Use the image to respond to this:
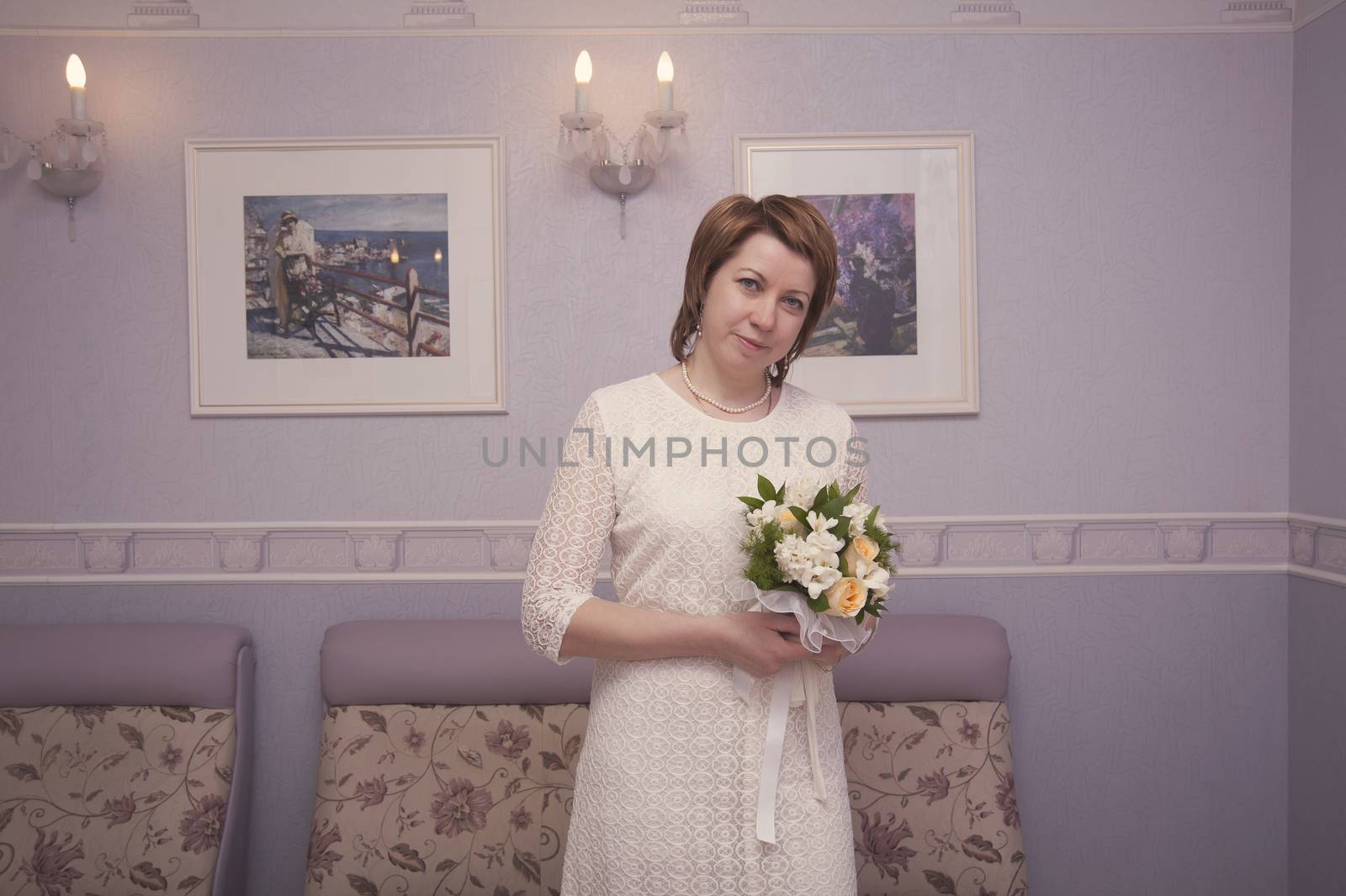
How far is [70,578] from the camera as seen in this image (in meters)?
2.80

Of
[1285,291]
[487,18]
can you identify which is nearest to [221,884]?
[487,18]

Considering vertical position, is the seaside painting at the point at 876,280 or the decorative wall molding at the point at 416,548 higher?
the seaside painting at the point at 876,280

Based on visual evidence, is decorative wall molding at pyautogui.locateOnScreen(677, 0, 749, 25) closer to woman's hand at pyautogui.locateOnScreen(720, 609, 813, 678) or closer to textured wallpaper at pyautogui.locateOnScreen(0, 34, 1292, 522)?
textured wallpaper at pyautogui.locateOnScreen(0, 34, 1292, 522)

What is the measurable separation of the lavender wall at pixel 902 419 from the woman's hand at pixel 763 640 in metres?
1.41

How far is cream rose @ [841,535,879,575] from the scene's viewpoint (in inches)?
53.9

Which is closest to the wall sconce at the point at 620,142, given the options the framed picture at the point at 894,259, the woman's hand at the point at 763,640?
the framed picture at the point at 894,259

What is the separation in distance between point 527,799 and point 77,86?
2357 millimetres

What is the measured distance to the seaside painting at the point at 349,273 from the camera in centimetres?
275

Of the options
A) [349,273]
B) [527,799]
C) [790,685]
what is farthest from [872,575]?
[349,273]

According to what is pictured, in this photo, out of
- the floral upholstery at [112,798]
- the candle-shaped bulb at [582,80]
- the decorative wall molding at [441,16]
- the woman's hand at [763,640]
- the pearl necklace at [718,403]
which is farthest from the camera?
the decorative wall molding at [441,16]

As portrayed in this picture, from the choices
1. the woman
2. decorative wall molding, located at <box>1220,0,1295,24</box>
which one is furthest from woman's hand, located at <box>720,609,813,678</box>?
decorative wall molding, located at <box>1220,0,1295,24</box>

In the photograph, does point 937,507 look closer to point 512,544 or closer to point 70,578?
point 512,544

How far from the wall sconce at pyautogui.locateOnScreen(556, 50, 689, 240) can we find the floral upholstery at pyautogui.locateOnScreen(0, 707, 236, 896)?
1864 millimetres

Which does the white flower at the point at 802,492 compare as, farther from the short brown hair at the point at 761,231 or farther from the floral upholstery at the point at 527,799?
the floral upholstery at the point at 527,799
